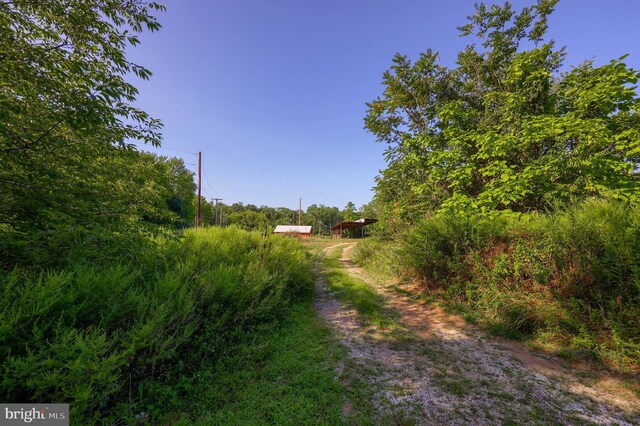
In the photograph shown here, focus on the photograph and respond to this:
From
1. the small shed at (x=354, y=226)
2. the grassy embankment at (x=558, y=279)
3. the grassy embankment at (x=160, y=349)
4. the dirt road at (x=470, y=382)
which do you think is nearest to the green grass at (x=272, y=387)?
the grassy embankment at (x=160, y=349)

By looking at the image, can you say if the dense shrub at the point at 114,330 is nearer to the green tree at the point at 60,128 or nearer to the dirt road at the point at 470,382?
the green tree at the point at 60,128

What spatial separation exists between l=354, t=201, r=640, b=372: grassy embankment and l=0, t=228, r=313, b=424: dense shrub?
204 inches

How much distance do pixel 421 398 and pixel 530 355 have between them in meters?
2.57

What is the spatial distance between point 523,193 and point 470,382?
5685 millimetres

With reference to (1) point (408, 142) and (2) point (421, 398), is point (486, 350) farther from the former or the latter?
(1) point (408, 142)

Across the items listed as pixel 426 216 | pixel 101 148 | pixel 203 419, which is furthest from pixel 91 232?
pixel 426 216

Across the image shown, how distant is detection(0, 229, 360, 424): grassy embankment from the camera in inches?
71.5

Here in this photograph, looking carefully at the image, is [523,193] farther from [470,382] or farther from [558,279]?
[470,382]

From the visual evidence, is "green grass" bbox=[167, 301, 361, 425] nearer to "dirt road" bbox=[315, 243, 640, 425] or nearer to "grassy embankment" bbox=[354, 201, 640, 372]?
"dirt road" bbox=[315, 243, 640, 425]

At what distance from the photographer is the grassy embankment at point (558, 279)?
3586 mm

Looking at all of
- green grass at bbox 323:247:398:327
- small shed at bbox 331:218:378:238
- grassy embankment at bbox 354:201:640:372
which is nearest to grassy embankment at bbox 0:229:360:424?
green grass at bbox 323:247:398:327

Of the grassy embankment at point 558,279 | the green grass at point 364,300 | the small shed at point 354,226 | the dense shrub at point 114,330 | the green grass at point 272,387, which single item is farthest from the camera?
the small shed at point 354,226

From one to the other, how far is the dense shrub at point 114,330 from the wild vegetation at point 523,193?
5325mm

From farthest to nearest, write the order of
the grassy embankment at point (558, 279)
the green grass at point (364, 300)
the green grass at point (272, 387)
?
the green grass at point (364, 300) < the grassy embankment at point (558, 279) < the green grass at point (272, 387)
